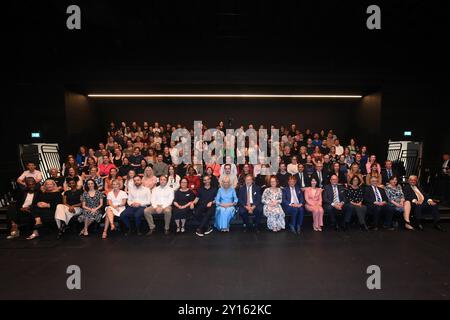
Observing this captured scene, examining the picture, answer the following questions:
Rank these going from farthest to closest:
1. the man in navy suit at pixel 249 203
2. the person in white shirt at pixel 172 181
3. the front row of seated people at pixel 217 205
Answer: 1. the person in white shirt at pixel 172 181
2. the man in navy suit at pixel 249 203
3. the front row of seated people at pixel 217 205

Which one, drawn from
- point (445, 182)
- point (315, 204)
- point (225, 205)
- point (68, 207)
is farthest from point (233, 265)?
point (445, 182)

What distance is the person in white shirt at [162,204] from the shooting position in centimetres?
555

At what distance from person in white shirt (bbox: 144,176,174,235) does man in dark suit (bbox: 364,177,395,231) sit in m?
4.01

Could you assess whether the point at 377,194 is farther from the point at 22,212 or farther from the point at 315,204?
the point at 22,212

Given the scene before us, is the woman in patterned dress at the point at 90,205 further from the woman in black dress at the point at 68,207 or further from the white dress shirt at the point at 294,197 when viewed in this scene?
the white dress shirt at the point at 294,197

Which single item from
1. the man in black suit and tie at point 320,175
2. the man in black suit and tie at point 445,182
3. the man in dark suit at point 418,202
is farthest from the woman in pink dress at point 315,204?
the man in black suit and tie at point 445,182

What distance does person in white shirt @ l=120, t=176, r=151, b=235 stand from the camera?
18.0 feet

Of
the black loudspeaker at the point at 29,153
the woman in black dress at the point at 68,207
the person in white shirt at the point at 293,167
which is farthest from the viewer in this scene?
the black loudspeaker at the point at 29,153

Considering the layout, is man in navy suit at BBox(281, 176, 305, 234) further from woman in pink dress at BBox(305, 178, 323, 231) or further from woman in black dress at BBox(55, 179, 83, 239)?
woman in black dress at BBox(55, 179, 83, 239)

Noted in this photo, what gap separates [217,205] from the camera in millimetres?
5699

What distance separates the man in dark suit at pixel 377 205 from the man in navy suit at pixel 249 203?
7.26 ft

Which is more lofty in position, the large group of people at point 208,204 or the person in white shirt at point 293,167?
the person in white shirt at point 293,167

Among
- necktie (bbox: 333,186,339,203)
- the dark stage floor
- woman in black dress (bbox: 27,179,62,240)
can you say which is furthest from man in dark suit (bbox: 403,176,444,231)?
woman in black dress (bbox: 27,179,62,240)
